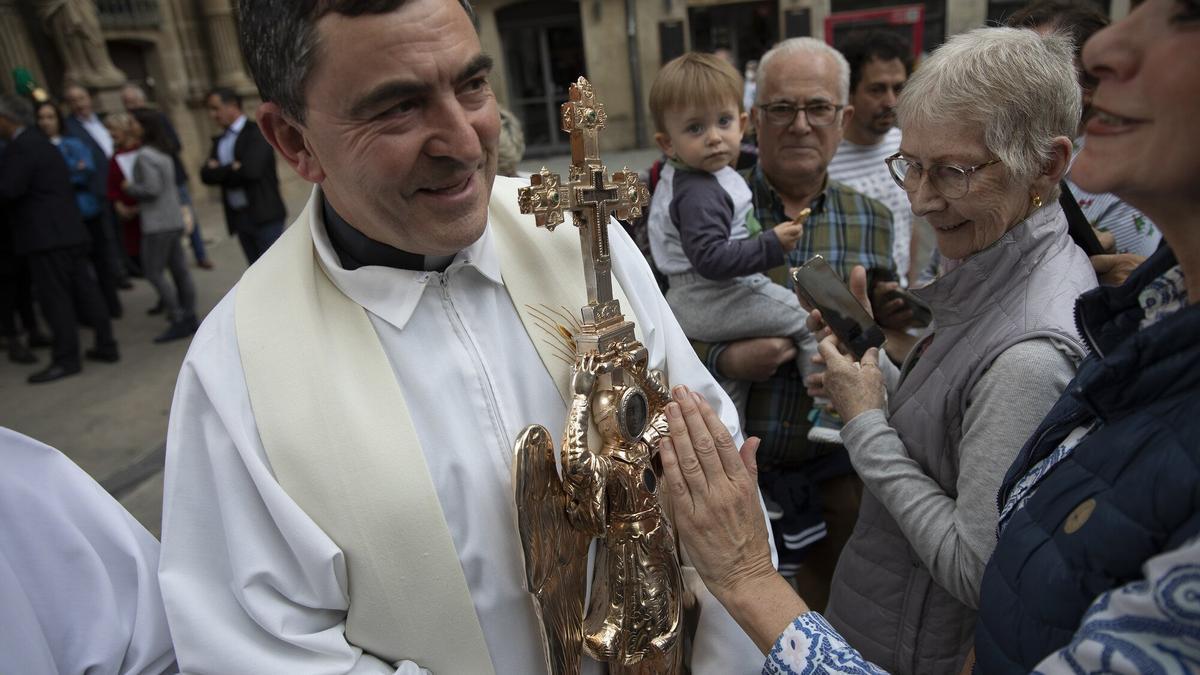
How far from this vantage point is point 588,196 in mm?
1290

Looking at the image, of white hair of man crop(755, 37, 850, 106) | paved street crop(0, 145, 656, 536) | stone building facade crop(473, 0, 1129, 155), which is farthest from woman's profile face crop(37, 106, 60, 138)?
stone building facade crop(473, 0, 1129, 155)

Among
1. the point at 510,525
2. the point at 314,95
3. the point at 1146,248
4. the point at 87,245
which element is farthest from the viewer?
the point at 87,245

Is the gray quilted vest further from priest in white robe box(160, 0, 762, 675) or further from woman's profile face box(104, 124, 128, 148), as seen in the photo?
woman's profile face box(104, 124, 128, 148)

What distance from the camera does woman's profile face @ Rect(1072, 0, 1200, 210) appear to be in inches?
32.8

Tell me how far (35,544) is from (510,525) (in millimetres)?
760

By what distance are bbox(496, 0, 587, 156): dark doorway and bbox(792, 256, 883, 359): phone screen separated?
1423 cm

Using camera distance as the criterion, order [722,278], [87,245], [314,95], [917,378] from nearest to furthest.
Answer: [314,95] → [917,378] → [722,278] → [87,245]

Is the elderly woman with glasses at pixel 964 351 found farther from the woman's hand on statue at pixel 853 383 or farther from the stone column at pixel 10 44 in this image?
the stone column at pixel 10 44

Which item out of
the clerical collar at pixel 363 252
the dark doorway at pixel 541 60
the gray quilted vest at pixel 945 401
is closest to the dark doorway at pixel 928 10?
the dark doorway at pixel 541 60

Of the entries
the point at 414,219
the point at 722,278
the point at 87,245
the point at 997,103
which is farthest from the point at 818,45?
the point at 87,245

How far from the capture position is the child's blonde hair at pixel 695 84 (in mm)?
2562

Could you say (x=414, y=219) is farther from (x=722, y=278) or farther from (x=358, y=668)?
(x=722, y=278)

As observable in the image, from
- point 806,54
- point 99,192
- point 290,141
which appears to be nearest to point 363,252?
point 290,141

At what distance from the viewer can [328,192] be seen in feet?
4.34
